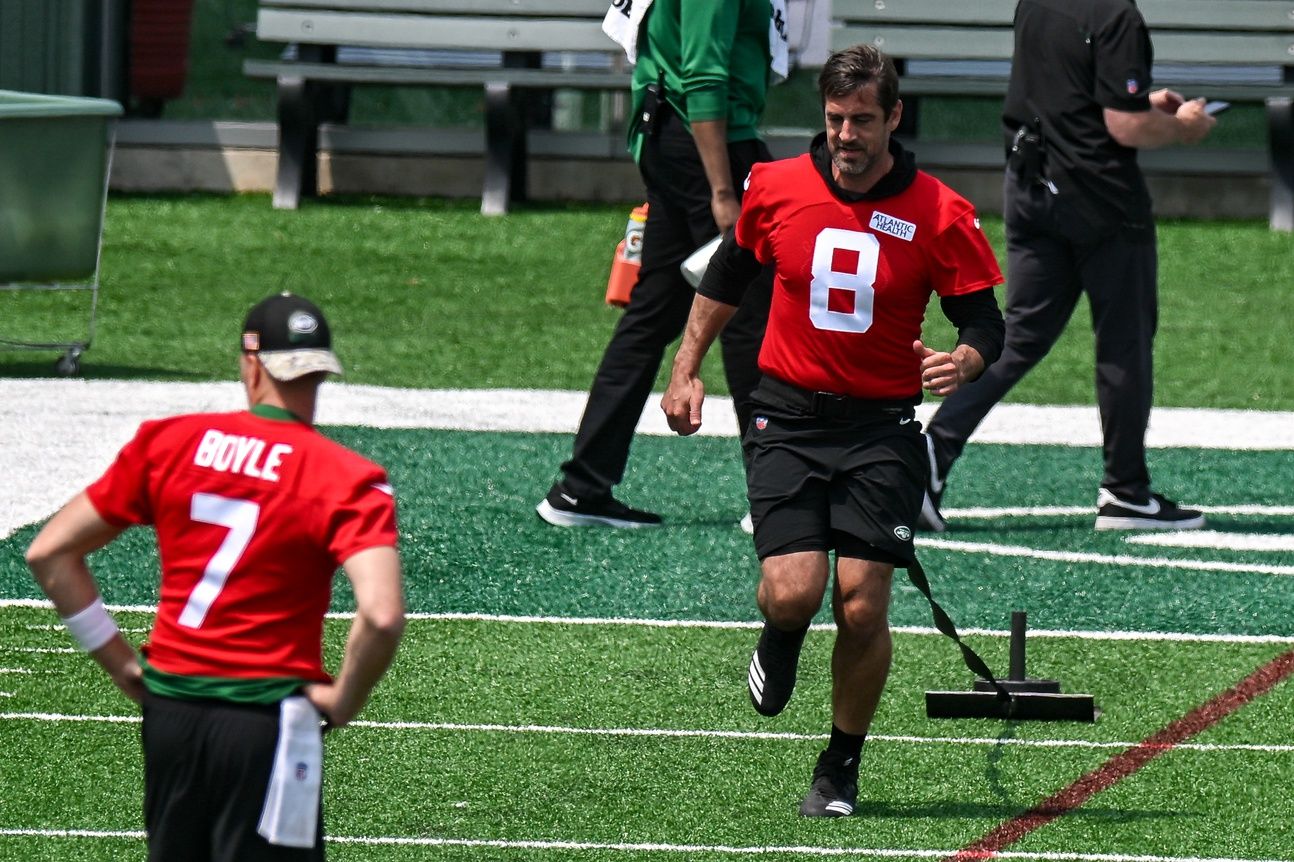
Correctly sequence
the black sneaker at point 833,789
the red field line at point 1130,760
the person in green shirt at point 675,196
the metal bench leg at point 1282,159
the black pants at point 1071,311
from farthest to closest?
the metal bench leg at point 1282,159 → the black pants at point 1071,311 → the person in green shirt at point 675,196 → the black sneaker at point 833,789 → the red field line at point 1130,760

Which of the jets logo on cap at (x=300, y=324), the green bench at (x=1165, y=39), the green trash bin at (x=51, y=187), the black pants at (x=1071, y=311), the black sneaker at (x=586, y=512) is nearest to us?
the jets logo on cap at (x=300, y=324)

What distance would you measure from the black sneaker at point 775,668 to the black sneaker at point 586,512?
9.46ft

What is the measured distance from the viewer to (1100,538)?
848 centimetres

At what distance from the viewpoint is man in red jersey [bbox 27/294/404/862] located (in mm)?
3646

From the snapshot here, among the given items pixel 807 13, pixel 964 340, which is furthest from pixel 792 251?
pixel 807 13

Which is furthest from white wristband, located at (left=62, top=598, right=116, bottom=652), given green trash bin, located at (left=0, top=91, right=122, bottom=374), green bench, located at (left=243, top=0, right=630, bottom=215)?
green bench, located at (left=243, top=0, right=630, bottom=215)

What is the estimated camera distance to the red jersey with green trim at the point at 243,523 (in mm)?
3650

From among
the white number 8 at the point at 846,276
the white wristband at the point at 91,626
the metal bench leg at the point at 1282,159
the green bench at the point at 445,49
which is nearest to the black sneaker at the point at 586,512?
the white number 8 at the point at 846,276

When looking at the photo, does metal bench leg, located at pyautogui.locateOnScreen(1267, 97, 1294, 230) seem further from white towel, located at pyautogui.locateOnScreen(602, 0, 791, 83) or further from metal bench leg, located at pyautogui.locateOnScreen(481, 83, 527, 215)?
white towel, located at pyautogui.locateOnScreen(602, 0, 791, 83)

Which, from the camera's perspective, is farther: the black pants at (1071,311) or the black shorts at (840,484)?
the black pants at (1071,311)

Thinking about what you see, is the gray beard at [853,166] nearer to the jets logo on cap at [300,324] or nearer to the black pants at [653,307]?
the jets logo on cap at [300,324]

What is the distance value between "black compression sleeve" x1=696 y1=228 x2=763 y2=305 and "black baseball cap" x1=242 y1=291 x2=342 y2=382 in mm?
2102

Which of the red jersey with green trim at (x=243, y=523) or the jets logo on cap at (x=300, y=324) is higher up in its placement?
the jets logo on cap at (x=300, y=324)

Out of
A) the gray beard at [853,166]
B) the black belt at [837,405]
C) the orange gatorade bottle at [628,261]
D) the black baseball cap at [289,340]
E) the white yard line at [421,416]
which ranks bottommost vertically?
the white yard line at [421,416]
